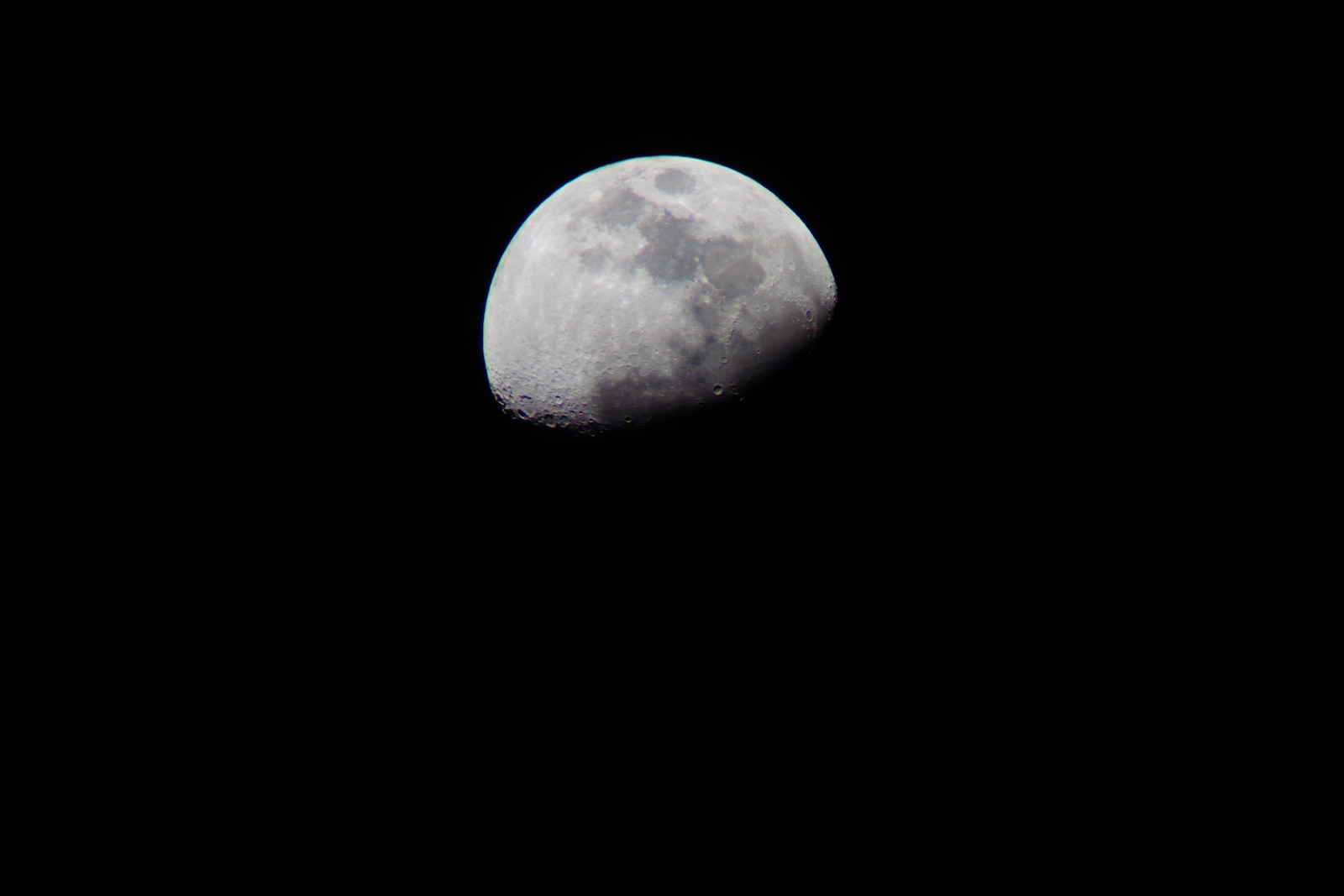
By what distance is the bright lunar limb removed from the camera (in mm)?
2607

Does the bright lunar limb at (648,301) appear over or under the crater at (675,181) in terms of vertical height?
under

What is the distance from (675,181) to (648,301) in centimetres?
61

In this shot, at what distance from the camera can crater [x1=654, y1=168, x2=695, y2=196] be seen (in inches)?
111

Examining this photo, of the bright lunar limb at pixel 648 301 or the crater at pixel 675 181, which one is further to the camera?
the crater at pixel 675 181

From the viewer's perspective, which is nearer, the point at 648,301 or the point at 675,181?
the point at 648,301

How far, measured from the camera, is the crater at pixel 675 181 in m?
2.82

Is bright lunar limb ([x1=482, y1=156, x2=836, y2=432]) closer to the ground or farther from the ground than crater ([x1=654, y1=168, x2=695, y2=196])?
closer to the ground

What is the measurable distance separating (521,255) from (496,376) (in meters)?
0.50

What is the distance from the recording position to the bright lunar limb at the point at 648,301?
2.61 m

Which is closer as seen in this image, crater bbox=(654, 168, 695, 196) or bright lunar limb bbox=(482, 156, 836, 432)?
bright lunar limb bbox=(482, 156, 836, 432)

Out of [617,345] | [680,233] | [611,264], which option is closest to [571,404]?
[617,345]

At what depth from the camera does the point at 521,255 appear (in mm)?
2848

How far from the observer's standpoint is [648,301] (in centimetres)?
258

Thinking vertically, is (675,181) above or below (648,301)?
above
